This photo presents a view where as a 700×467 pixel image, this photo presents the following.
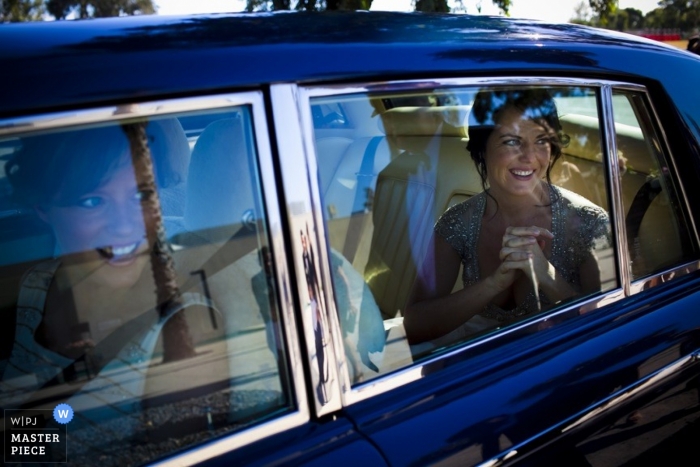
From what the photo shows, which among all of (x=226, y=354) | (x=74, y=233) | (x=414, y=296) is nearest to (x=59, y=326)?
(x=74, y=233)

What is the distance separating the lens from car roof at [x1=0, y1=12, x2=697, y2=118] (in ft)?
3.40

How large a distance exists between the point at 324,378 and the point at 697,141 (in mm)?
1241

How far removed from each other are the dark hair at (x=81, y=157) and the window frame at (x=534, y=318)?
0.25 metres

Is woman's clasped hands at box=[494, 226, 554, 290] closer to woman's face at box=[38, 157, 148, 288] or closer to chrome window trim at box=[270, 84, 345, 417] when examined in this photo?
chrome window trim at box=[270, 84, 345, 417]

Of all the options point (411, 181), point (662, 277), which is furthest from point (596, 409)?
point (411, 181)

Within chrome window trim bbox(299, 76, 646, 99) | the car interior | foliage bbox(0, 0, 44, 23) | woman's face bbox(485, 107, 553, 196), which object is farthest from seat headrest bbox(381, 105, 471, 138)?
foliage bbox(0, 0, 44, 23)

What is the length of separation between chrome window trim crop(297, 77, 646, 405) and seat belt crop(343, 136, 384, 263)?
0.89ft

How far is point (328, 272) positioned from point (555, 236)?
1077mm

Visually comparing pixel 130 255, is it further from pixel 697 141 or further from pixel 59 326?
pixel 697 141

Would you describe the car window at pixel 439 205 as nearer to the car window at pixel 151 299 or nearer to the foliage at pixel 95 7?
the car window at pixel 151 299

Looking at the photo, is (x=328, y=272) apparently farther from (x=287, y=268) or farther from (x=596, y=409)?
(x=596, y=409)

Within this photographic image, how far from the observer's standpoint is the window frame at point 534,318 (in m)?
1.19

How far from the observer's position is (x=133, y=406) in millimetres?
1116

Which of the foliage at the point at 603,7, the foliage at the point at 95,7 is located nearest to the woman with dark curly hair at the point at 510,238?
the foliage at the point at 603,7
